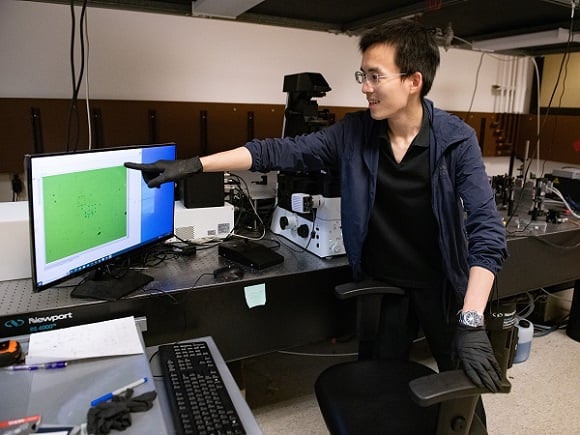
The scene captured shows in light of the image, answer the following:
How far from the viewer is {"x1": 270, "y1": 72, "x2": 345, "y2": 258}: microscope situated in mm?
1738

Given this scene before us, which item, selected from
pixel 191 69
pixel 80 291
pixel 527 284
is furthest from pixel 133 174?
pixel 527 284

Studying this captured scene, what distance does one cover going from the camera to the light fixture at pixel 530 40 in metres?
2.73

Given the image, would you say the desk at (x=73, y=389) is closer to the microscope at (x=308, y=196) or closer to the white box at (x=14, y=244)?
the white box at (x=14, y=244)

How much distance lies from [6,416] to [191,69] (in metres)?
2.19

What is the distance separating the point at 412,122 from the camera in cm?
144

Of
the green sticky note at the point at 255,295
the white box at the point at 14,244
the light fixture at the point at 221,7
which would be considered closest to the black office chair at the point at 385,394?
the green sticky note at the point at 255,295

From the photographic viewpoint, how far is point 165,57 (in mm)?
2561

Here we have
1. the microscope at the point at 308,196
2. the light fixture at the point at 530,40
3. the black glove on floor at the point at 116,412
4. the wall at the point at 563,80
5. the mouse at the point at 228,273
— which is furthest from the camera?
the wall at the point at 563,80

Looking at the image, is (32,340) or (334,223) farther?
(334,223)

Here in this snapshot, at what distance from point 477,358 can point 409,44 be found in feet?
3.02

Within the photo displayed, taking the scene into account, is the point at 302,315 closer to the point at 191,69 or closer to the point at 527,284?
the point at 527,284

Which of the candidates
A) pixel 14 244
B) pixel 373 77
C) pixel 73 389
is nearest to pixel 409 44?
pixel 373 77

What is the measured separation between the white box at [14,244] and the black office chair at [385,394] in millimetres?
1051

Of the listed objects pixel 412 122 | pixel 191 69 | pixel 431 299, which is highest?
pixel 191 69
